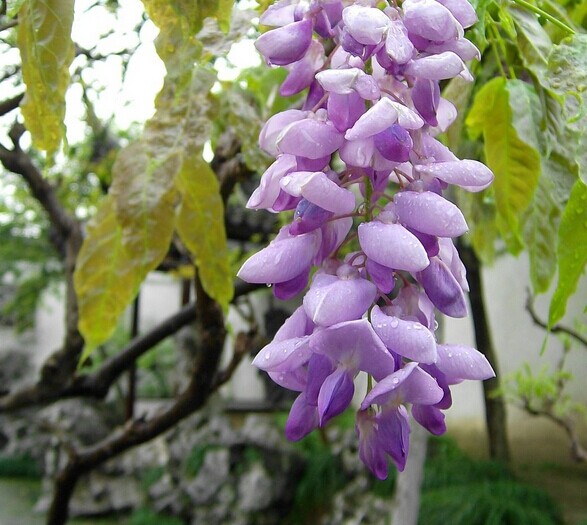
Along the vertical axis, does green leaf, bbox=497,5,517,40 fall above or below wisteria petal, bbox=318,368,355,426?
above

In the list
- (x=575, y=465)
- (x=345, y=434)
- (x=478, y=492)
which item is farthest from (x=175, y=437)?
(x=575, y=465)

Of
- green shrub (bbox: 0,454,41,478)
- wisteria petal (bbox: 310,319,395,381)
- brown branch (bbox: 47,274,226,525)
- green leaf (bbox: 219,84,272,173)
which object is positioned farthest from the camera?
green shrub (bbox: 0,454,41,478)

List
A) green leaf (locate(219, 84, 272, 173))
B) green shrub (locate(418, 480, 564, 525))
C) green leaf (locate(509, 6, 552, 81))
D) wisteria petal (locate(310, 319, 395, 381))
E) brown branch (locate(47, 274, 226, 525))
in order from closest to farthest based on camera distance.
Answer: wisteria petal (locate(310, 319, 395, 381)) → green leaf (locate(509, 6, 552, 81)) → green leaf (locate(219, 84, 272, 173)) → brown branch (locate(47, 274, 226, 525)) → green shrub (locate(418, 480, 564, 525))

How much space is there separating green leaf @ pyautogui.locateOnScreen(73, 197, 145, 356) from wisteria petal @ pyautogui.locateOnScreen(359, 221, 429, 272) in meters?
0.37

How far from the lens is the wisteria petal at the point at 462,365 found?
401 millimetres

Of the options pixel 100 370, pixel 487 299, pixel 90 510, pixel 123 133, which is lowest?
pixel 90 510

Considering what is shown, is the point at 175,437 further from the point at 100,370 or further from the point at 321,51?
the point at 321,51

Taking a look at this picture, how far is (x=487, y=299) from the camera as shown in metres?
5.43

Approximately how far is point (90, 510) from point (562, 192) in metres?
4.49

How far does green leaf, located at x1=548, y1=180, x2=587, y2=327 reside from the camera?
19.1 inches

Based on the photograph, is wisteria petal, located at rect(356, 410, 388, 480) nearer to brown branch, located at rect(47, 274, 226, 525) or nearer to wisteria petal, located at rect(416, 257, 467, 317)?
wisteria petal, located at rect(416, 257, 467, 317)

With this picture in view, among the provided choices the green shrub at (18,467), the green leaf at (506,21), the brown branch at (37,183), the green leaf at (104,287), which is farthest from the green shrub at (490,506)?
the green shrub at (18,467)

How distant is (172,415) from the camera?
1.64 meters

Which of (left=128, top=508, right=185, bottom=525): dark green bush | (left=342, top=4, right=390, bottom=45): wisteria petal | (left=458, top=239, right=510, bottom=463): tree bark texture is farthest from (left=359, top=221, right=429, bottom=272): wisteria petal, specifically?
(left=128, top=508, right=185, bottom=525): dark green bush
